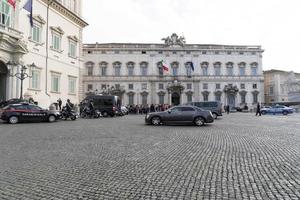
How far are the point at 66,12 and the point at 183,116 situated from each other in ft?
73.6

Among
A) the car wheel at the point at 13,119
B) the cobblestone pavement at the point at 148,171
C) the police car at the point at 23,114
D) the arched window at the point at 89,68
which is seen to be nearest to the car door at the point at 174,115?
the cobblestone pavement at the point at 148,171

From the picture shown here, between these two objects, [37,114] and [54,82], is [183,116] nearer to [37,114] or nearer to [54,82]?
[37,114]

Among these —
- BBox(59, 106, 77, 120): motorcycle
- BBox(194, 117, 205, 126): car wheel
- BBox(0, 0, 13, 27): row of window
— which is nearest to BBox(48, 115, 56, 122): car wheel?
BBox(59, 106, 77, 120): motorcycle

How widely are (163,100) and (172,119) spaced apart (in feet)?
171

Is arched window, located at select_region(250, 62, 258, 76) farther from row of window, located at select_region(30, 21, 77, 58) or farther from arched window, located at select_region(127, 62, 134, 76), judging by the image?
row of window, located at select_region(30, 21, 77, 58)

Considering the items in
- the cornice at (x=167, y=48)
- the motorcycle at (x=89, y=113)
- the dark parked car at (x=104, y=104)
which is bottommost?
the motorcycle at (x=89, y=113)

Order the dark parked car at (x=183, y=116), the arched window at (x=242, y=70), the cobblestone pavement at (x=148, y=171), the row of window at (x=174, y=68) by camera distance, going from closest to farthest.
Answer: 1. the cobblestone pavement at (x=148, y=171)
2. the dark parked car at (x=183, y=116)
3. the row of window at (x=174, y=68)
4. the arched window at (x=242, y=70)

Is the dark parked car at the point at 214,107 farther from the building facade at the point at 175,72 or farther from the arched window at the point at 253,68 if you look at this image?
the arched window at the point at 253,68

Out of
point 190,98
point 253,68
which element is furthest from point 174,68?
point 253,68

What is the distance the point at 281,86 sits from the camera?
250 ft

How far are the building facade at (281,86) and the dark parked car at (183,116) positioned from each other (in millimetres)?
59026

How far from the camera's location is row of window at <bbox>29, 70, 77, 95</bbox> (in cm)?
2814

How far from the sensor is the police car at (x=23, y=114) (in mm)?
19828

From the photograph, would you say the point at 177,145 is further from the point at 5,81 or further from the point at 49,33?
the point at 49,33
